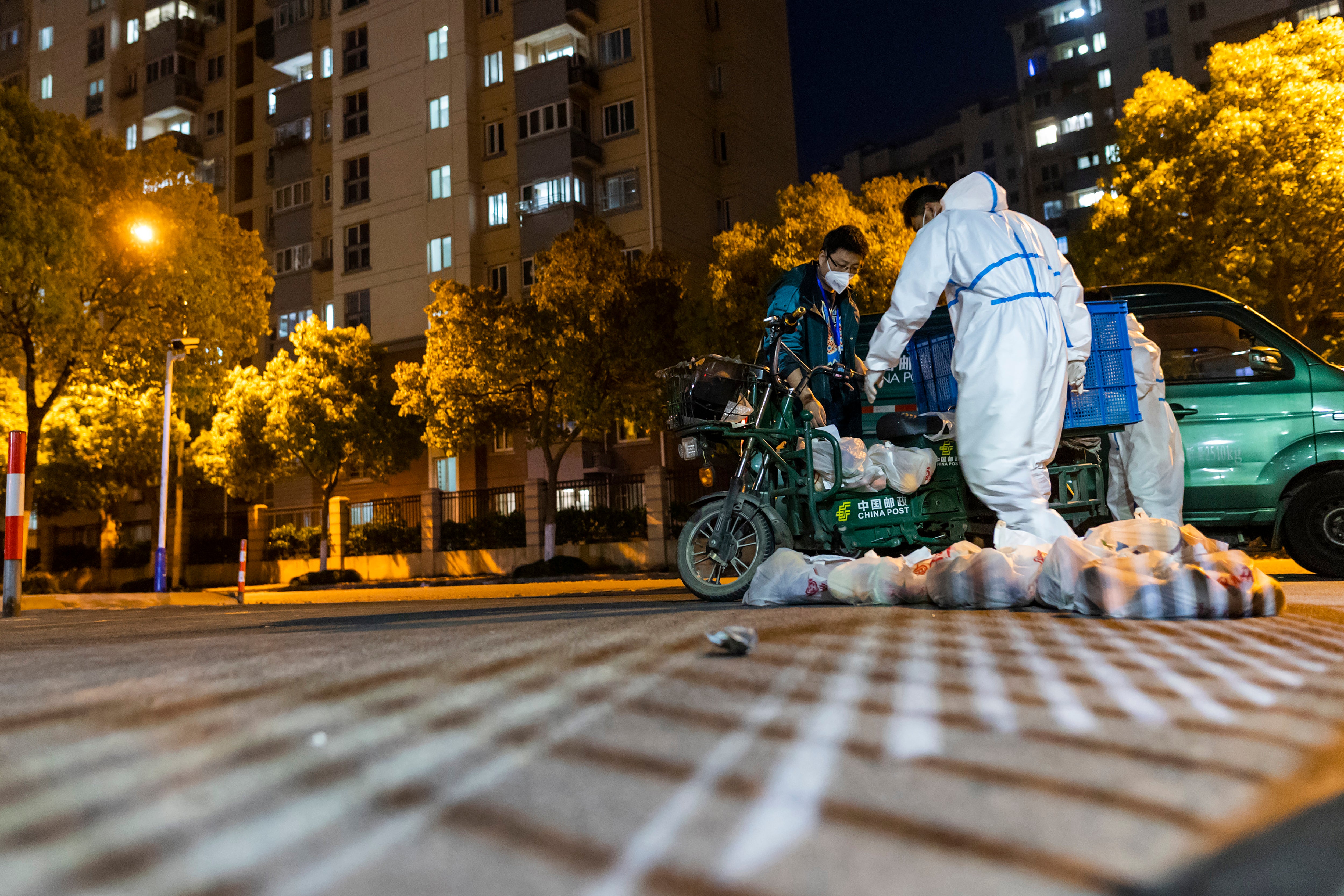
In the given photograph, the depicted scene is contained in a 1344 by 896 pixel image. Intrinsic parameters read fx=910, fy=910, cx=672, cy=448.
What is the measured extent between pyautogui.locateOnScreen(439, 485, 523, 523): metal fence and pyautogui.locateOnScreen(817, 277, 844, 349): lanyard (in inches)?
681

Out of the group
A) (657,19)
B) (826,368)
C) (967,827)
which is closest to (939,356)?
(826,368)

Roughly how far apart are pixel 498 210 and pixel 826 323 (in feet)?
78.7

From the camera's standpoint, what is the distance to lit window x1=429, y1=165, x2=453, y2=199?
2792cm

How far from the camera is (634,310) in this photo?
64.8ft

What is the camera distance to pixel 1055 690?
1.39 meters

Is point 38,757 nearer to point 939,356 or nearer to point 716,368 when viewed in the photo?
point 716,368

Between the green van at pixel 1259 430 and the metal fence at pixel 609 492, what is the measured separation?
1379cm

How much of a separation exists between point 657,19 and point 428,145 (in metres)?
7.96

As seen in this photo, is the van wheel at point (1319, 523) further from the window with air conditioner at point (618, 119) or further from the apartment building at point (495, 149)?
the window with air conditioner at point (618, 119)

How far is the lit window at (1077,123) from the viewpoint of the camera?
55.1m

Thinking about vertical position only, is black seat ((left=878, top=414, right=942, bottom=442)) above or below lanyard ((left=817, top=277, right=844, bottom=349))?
below

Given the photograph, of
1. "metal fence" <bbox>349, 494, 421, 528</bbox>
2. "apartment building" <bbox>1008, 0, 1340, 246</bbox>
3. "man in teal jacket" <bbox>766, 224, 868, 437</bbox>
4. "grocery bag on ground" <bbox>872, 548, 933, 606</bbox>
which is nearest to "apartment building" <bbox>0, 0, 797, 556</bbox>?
"metal fence" <bbox>349, 494, 421, 528</bbox>

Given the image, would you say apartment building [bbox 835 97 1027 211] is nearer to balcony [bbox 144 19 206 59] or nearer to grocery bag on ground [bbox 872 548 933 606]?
balcony [bbox 144 19 206 59]

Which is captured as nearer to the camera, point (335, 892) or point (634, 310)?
point (335, 892)
